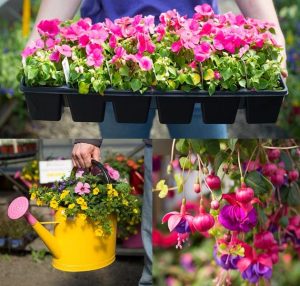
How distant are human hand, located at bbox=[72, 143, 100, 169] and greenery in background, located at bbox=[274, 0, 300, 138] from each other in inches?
106

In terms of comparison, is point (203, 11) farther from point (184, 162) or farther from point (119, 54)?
point (184, 162)

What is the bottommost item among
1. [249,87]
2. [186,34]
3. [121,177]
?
[121,177]

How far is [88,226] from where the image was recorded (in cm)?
116

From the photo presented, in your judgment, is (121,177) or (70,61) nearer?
(121,177)

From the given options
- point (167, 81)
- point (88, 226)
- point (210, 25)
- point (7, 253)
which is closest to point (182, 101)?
point (167, 81)

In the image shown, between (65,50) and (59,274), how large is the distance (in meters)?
0.44

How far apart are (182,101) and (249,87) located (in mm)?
135

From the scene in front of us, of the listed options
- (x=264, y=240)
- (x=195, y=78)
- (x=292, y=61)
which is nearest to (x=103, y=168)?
(x=195, y=78)

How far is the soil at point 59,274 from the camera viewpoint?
1.13 m

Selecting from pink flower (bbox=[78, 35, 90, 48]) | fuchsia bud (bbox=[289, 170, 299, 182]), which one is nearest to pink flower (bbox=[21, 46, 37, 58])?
pink flower (bbox=[78, 35, 90, 48])

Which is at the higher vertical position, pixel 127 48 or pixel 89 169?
pixel 127 48

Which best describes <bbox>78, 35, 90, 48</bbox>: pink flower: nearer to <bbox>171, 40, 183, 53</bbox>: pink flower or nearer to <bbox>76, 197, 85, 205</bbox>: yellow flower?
<bbox>171, 40, 183, 53</bbox>: pink flower

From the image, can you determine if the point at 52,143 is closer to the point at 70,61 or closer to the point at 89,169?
the point at 89,169

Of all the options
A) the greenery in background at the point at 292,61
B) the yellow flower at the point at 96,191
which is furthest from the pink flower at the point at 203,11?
the greenery in background at the point at 292,61
